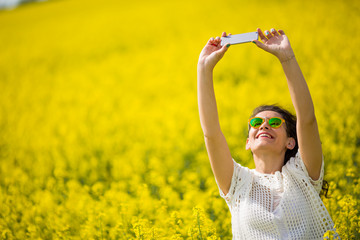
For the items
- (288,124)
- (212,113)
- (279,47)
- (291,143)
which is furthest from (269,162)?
(279,47)

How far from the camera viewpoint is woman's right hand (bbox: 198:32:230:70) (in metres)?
2.22

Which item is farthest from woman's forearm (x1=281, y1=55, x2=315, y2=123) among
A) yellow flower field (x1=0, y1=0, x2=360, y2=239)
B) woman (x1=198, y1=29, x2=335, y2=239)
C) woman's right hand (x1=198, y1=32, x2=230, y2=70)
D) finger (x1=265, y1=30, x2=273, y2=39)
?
yellow flower field (x1=0, y1=0, x2=360, y2=239)

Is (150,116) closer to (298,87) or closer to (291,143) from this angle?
(291,143)

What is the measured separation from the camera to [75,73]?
34.2ft

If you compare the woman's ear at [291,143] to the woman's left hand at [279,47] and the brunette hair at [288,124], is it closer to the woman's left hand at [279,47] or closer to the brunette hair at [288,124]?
the brunette hair at [288,124]

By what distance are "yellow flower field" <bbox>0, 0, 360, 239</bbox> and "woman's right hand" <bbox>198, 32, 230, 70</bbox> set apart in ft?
3.27

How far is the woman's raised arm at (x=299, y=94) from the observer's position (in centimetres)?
211

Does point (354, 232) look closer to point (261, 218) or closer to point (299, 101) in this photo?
point (261, 218)

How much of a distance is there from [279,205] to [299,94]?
2.02ft

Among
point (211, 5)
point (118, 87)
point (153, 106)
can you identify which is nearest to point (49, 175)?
point (153, 106)

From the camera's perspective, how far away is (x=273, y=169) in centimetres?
246

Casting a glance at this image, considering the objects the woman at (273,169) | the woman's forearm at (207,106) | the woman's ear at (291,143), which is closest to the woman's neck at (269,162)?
the woman at (273,169)

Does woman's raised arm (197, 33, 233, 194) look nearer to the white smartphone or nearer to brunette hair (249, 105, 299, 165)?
the white smartphone

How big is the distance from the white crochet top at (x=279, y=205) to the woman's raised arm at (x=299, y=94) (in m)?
0.12
